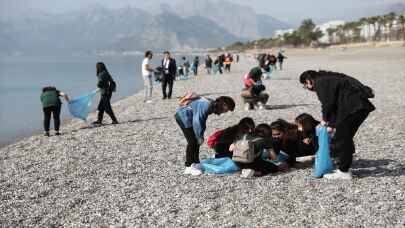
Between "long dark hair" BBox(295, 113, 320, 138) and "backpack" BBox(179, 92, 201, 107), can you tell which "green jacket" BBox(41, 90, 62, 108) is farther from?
"long dark hair" BBox(295, 113, 320, 138)

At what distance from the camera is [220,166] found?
25.2ft

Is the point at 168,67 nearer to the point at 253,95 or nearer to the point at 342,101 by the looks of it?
the point at 253,95

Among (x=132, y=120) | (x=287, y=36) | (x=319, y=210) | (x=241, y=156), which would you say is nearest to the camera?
(x=319, y=210)

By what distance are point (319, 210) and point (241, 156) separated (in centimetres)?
167

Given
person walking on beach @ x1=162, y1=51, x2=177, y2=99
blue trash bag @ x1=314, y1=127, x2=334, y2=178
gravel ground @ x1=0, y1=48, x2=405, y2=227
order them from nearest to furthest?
gravel ground @ x1=0, y1=48, x2=405, y2=227 → blue trash bag @ x1=314, y1=127, x2=334, y2=178 → person walking on beach @ x1=162, y1=51, x2=177, y2=99

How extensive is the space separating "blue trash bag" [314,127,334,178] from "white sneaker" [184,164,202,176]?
5.94 feet

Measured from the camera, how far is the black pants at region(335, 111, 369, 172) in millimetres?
6625

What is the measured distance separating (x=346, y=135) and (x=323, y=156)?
0.57m

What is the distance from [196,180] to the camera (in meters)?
7.39

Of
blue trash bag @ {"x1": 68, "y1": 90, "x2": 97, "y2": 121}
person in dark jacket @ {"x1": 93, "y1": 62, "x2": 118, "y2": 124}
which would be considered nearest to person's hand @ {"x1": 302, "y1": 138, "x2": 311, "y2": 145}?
person in dark jacket @ {"x1": 93, "y1": 62, "x2": 118, "y2": 124}

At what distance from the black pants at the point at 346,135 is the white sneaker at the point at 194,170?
2151 mm

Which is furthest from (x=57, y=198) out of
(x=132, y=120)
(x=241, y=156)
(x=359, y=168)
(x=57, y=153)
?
(x=132, y=120)

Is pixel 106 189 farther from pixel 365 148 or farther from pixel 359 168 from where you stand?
pixel 365 148

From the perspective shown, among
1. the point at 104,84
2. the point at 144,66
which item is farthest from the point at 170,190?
the point at 144,66
